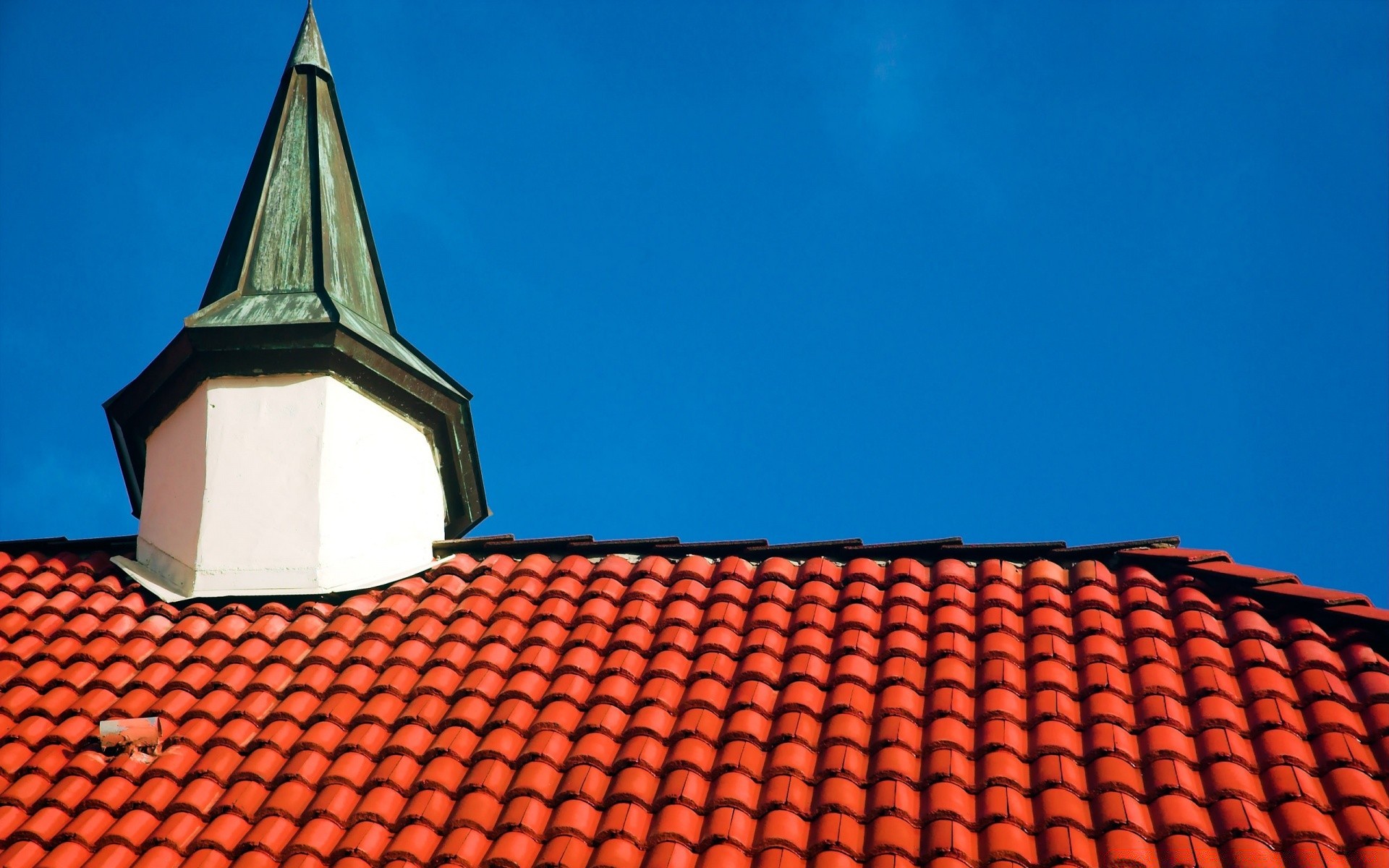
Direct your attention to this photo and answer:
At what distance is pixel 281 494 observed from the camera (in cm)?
875

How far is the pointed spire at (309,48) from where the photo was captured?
37.7ft

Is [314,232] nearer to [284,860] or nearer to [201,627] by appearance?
[201,627]

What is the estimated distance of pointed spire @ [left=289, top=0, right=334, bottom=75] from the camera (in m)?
11.5

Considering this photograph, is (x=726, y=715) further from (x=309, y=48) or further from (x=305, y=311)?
(x=309, y=48)

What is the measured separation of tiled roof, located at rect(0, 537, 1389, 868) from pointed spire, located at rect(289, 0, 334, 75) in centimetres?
503

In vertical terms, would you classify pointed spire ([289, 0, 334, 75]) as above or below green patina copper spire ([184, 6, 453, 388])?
above

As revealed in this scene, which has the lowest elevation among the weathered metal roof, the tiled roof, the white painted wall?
the tiled roof

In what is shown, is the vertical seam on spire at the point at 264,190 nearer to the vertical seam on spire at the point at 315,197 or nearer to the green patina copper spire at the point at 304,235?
the green patina copper spire at the point at 304,235

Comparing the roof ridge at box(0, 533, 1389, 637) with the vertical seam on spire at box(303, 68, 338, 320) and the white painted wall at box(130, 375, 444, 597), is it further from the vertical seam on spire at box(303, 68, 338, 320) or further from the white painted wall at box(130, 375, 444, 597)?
the vertical seam on spire at box(303, 68, 338, 320)

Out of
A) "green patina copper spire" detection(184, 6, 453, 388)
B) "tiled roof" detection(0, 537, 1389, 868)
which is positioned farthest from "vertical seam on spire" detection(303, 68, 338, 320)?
"tiled roof" detection(0, 537, 1389, 868)

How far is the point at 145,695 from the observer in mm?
6973

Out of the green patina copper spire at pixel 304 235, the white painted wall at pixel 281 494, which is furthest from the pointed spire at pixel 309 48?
the white painted wall at pixel 281 494

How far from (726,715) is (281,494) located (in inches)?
143

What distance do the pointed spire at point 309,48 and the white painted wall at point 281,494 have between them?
11.4ft
